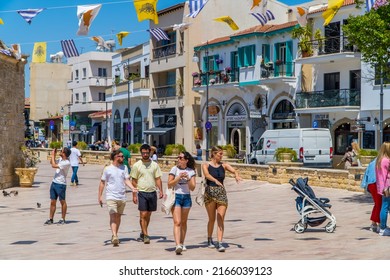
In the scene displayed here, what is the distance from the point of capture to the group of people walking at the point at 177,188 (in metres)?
10.6

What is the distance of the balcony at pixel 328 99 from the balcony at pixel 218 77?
232 inches

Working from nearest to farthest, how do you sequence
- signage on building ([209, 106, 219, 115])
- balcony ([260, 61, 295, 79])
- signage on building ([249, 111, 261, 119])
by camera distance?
balcony ([260, 61, 295, 79]) → signage on building ([249, 111, 261, 119]) → signage on building ([209, 106, 219, 115])

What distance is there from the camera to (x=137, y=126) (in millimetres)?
54594

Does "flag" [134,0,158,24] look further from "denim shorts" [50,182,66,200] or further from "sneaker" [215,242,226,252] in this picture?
"sneaker" [215,242,226,252]

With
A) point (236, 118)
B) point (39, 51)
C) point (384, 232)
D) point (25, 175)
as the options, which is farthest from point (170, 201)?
point (236, 118)

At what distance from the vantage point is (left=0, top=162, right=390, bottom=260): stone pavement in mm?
10312

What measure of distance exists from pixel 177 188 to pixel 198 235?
2.03m

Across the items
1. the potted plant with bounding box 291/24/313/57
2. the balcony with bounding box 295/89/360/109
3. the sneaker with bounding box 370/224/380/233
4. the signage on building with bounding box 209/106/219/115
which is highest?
the potted plant with bounding box 291/24/313/57

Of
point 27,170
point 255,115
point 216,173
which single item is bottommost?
point 27,170

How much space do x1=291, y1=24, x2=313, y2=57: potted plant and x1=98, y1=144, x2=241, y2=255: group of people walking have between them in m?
26.3

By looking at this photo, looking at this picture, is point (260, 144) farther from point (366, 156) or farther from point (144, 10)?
point (144, 10)

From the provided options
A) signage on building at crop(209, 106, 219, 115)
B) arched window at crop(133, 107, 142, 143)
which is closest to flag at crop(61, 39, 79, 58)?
signage on building at crop(209, 106, 219, 115)

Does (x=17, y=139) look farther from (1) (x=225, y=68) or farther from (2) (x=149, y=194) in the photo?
(1) (x=225, y=68)

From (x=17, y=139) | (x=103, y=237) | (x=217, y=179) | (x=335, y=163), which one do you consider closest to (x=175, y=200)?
(x=217, y=179)
